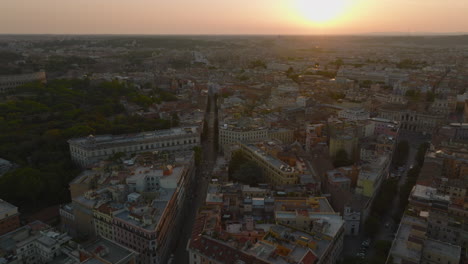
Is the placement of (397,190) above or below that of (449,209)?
A: below

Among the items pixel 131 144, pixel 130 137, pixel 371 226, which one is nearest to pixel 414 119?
pixel 371 226

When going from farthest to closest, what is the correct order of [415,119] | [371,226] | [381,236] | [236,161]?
1. [415,119]
2. [236,161]
3. [381,236]
4. [371,226]

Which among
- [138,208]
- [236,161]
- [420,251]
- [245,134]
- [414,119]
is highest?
[138,208]

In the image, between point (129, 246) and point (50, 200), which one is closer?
point (129, 246)

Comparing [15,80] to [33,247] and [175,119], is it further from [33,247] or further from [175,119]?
[33,247]

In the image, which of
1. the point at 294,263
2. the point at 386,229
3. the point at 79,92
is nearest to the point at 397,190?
the point at 386,229

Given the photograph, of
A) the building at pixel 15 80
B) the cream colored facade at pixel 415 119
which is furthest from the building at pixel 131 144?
the building at pixel 15 80

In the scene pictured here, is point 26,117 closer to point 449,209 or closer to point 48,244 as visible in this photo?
point 48,244

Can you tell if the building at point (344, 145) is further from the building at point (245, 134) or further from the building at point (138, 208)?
the building at point (138, 208)
